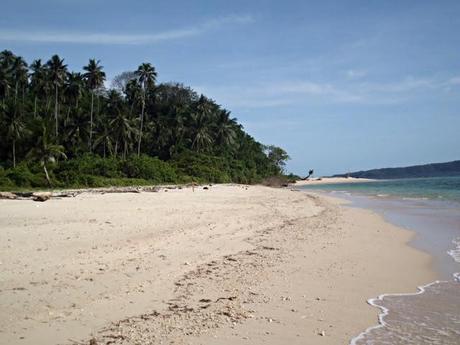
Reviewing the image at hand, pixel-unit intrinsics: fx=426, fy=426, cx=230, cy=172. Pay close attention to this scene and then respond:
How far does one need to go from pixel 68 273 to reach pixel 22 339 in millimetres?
2550

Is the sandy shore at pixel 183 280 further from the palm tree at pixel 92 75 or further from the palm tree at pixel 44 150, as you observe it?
the palm tree at pixel 92 75

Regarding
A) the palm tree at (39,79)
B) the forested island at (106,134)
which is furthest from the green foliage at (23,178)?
the palm tree at (39,79)

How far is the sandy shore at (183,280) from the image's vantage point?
527 cm

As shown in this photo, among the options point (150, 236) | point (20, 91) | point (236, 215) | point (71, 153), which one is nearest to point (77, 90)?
point (71, 153)

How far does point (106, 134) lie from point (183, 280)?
5162cm

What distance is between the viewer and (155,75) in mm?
62375

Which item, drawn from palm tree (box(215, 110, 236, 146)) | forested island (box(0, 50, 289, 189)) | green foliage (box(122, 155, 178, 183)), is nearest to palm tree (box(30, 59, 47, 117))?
forested island (box(0, 50, 289, 189))

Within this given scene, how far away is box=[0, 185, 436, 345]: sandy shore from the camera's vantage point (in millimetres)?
5270

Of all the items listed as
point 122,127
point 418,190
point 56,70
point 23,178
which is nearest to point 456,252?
point 23,178

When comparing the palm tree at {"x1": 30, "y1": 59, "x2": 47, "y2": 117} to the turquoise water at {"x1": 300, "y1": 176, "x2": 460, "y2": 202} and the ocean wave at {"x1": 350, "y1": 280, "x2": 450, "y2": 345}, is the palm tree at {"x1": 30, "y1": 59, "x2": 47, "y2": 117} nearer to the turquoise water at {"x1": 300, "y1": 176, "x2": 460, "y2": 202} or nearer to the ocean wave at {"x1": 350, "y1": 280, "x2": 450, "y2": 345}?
the turquoise water at {"x1": 300, "y1": 176, "x2": 460, "y2": 202}

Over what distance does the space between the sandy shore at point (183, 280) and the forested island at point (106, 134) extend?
91.9 ft

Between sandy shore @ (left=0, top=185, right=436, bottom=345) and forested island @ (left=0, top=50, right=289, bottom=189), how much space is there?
27997 mm

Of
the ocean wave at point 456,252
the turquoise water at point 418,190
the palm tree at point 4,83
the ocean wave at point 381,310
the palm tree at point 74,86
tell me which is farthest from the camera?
the palm tree at point 4,83

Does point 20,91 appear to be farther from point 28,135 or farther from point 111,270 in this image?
point 111,270
